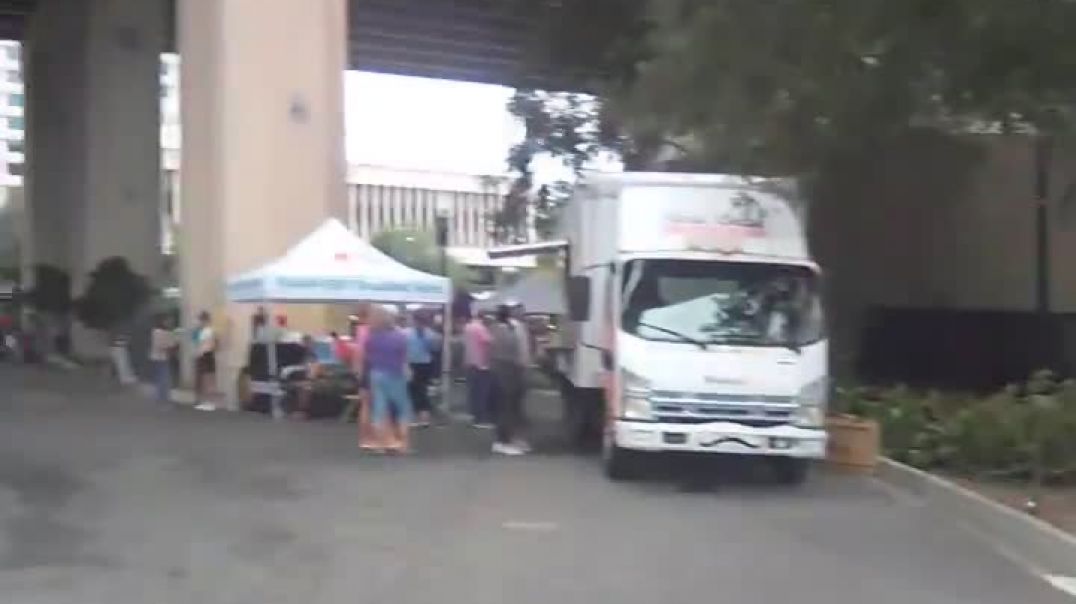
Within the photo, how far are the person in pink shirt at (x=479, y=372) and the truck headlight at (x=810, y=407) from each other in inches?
220

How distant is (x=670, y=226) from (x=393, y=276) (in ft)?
22.9

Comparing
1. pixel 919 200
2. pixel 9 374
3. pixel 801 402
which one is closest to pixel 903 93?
pixel 801 402

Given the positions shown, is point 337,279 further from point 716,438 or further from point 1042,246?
point 1042,246

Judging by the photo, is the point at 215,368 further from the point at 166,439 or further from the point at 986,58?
the point at 986,58

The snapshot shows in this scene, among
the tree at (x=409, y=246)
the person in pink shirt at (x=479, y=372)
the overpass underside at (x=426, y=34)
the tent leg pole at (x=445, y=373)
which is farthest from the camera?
the tree at (x=409, y=246)

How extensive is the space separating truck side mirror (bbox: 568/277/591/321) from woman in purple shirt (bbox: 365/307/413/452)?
1982 mm

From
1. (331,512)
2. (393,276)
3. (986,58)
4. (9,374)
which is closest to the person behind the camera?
(986,58)

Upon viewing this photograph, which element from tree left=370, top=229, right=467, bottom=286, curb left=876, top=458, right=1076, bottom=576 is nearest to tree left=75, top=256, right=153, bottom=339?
curb left=876, top=458, right=1076, bottom=576

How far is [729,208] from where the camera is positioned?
1695 centimetres

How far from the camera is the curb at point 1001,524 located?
12.1m

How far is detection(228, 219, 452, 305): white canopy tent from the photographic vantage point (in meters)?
22.7

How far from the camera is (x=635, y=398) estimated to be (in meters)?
15.7

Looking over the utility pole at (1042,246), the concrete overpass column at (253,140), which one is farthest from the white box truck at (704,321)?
the concrete overpass column at (253,140)

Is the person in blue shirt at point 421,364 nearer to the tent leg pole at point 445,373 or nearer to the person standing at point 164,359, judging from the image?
the tent leg pole at point 445,373
